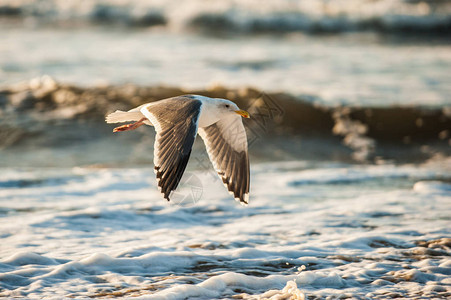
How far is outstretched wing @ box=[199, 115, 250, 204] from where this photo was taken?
5699 millimetres

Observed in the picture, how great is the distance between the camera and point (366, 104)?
11711 mm

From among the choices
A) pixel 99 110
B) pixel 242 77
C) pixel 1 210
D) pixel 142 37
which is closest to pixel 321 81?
pixel 242 77

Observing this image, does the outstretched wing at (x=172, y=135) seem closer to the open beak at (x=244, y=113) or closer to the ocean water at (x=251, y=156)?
the open beak at (x=244, y=113)

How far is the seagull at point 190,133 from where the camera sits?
14.8 feet

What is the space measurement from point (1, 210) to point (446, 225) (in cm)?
426

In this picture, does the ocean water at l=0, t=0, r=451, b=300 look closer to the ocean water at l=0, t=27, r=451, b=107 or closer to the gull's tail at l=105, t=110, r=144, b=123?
the ocean water at l=0, t=27, r=451, b=107

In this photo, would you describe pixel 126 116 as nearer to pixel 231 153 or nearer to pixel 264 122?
pixel 231 153

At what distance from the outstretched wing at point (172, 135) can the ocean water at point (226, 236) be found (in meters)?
0.79

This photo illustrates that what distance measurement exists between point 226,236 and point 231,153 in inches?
29.4

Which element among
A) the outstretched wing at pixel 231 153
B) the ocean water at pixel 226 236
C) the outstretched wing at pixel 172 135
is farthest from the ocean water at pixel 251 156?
the outstretched wing at pixel 172 135

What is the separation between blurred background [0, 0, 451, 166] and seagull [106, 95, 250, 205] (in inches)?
137

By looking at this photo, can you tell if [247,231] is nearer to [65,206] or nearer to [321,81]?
[65,206]

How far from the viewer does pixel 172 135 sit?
15.4 ft

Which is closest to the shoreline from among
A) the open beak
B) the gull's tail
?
the open beak
